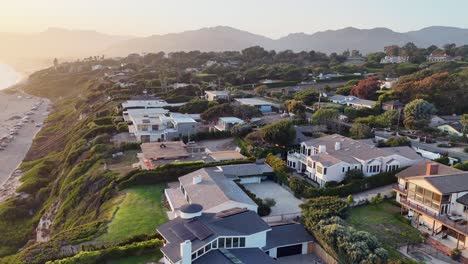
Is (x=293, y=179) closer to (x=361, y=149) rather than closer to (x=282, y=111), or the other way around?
(x=361, y=149)

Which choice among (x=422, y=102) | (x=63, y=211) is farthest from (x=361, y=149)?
(x=63, y=211)

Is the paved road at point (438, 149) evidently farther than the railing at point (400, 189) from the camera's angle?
Yes

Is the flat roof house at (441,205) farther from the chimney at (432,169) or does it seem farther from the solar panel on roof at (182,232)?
the solar panel on roof at (182,232)

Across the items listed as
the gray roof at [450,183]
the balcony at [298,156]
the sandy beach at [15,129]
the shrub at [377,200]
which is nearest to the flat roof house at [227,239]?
the shrub at [377,200]

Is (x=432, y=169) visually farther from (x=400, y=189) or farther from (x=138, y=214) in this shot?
(x=138, y=214)

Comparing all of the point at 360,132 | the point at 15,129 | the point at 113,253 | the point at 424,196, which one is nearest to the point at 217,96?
the point at 360,132
